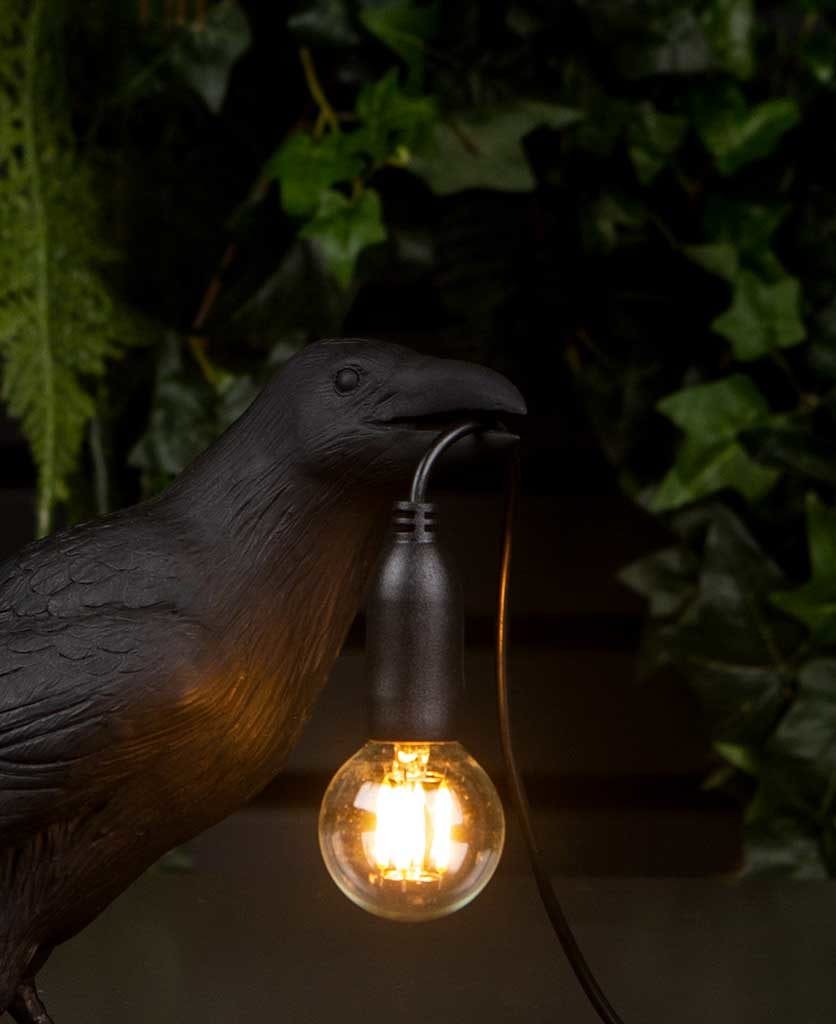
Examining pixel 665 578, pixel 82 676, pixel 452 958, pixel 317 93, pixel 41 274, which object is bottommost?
pixel 452 958

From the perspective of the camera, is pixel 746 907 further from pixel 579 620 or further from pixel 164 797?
pixel 164 797

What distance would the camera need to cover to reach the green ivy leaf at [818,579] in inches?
33.5

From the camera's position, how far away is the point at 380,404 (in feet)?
1.61

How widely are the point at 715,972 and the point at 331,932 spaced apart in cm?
21

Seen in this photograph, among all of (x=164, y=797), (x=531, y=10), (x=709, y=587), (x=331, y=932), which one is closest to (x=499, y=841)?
(x=164, y=797)

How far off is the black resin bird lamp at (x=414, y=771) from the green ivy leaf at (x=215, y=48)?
443 mm

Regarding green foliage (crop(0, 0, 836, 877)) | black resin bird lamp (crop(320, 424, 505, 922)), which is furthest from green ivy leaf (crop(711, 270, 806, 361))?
black resin bird lamp (crop(320, 424, 505, 922))

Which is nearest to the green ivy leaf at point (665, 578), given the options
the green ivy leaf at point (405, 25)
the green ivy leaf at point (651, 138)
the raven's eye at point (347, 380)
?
the green ivy leaf at point (651, 138)

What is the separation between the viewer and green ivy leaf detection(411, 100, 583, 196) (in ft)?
2.67

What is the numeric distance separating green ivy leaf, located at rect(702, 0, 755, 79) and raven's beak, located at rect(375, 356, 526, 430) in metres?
0.44

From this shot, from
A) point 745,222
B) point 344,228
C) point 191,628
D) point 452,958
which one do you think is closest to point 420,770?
point 191,628

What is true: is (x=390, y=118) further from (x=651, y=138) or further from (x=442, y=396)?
(x=442, y=396)

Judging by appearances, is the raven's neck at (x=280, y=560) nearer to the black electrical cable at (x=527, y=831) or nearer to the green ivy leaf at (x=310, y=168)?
the black electrical cable at (x=527, y=831)

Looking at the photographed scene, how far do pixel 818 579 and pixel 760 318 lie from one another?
17 cm
